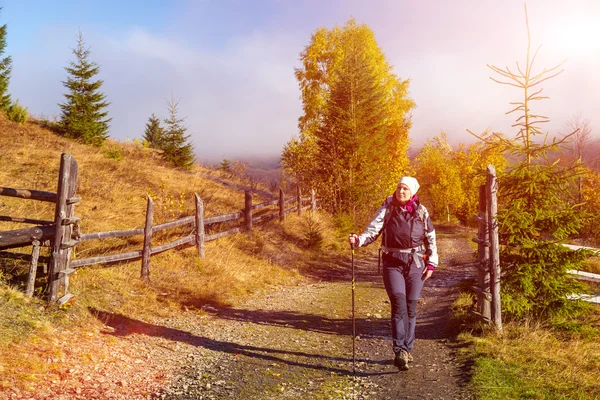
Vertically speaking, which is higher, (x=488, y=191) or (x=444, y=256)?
(x=488, y=191)

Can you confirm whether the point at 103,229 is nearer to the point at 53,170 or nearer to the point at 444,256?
the point at 53,170

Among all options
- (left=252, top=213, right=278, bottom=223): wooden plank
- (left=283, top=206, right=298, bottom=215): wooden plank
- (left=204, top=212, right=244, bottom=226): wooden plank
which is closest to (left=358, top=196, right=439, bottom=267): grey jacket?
(left=204, top=212, right=244, bottom=226): wooden plank

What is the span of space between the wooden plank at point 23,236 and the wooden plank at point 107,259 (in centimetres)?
86

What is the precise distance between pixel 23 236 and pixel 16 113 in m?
21.3

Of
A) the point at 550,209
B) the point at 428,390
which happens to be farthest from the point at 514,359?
the point at 550,209

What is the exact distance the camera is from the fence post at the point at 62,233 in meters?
6.77

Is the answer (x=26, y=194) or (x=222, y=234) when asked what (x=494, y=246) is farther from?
(x=222, y=234)

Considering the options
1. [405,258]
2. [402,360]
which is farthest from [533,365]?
[405,258]

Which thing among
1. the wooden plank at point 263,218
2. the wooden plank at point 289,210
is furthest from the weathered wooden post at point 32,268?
the wooden plank at point 289,210

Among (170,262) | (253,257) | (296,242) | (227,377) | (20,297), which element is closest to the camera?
(227,377)

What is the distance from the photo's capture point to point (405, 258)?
5426 mm

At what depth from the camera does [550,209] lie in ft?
20.8

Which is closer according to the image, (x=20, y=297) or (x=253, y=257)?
(x=20, y=297)

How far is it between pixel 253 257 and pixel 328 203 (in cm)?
826
